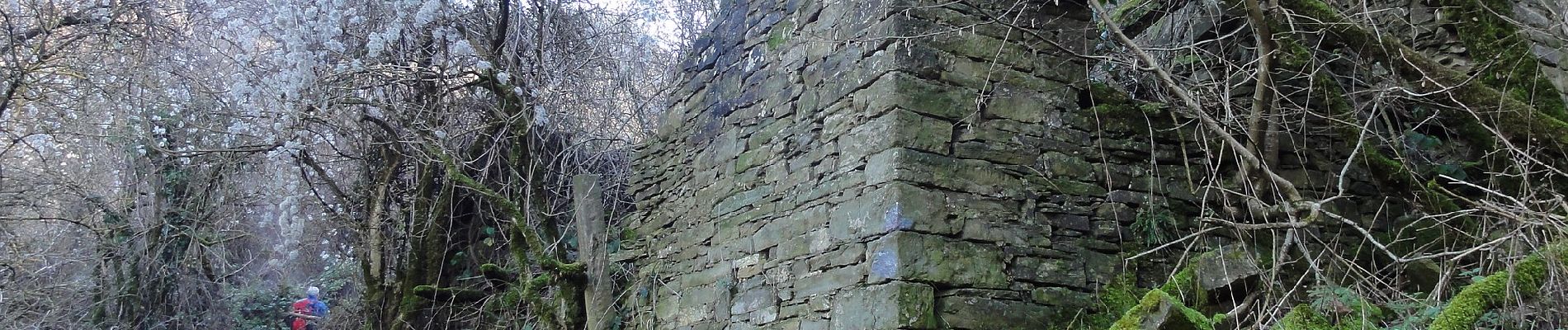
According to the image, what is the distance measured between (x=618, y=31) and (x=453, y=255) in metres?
1.84

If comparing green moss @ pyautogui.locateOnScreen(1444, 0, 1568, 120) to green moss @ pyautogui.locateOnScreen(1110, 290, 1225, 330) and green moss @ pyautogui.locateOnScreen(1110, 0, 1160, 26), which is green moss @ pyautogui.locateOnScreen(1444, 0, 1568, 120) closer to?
green moss @ pyautogui.locateOnScreen(1110, 0, 1160, 26)

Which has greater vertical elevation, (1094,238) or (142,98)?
(142,98)

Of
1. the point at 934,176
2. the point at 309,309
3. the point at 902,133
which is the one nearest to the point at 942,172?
the point at 934,176

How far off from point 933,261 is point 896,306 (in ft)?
0.70

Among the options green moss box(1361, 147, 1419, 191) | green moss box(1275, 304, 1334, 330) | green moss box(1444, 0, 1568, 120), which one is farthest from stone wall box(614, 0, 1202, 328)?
green moss box(1444, 0, 1568, 120)

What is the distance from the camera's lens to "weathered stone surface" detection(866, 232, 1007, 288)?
3846 mm

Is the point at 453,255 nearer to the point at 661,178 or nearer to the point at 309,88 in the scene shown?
the point at 309,88

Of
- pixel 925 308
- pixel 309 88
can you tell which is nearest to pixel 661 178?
pixel 925 308

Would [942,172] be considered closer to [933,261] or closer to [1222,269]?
[933,261]

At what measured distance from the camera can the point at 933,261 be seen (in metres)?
3.88

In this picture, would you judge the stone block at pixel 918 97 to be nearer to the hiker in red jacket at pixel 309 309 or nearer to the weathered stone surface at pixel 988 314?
the weathered stone surface at pixel 988 314

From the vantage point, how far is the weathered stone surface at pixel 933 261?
12.6ft

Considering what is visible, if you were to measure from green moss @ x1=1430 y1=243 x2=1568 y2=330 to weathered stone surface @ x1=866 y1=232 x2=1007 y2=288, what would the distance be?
1.36 meters

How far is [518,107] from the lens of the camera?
7.05 metres
